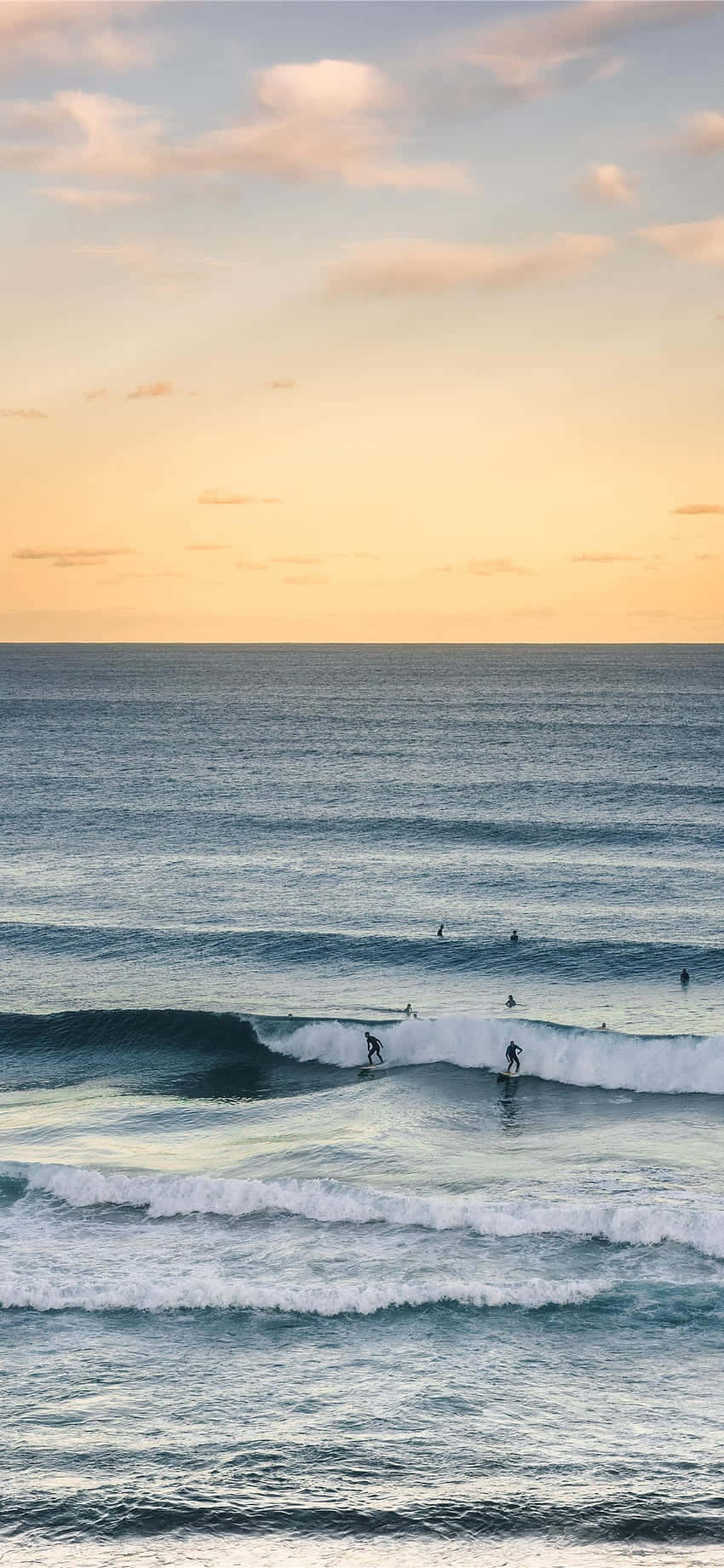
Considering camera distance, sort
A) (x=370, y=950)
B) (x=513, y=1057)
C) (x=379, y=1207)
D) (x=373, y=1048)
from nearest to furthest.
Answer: (x=379, y=1207) → (x=513, y=1057) → (x=373, y=1048) → (x=370, y=950)

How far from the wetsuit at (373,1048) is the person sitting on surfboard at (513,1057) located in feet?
12.9

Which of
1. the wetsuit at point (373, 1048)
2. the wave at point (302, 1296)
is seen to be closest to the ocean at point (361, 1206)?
the wave at point (302, 1296)

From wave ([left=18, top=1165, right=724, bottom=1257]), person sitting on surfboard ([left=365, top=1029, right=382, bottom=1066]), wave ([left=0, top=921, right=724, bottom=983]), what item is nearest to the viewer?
wave ([left=18, top=1165, right=724, bottom=1257])

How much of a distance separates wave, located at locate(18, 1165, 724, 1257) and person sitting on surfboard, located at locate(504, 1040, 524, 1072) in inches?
375

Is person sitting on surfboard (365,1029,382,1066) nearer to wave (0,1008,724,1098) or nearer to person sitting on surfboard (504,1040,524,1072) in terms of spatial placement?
wave (0,1008,724,1098)

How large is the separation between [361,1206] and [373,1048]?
11.8 m

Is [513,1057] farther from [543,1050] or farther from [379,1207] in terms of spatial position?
[379,1207]

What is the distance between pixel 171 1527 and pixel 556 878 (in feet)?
152

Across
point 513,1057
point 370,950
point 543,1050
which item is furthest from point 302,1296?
point 370,950

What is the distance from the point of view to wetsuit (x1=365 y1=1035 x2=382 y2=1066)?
3809 centimetres

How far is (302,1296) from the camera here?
22.9 m

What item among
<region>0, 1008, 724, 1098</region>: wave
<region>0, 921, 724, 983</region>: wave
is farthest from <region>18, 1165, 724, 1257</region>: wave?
<region>0, 921, 724, 983</region>: wave

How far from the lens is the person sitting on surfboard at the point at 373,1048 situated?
125ft

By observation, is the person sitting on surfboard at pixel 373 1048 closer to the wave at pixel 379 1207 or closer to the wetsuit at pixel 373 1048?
the wetsuit at pixel 373 1048
